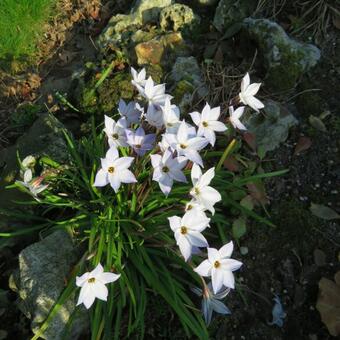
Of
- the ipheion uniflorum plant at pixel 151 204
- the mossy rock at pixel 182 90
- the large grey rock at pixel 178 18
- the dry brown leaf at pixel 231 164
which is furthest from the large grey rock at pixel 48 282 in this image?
the large grey rock at pixel 178 18

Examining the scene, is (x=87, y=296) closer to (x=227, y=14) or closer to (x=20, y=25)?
(x=227, y=14)

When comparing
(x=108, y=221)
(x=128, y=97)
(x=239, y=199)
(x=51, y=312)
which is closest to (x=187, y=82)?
(x=128, y=97)

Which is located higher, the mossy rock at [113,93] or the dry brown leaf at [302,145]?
the mossy rock at [113,93]

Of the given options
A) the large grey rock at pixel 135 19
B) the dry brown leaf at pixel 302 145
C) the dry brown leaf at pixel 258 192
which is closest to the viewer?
the dry brown leaf at pixel 258 192

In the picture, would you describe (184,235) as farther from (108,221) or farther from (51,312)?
(51,312)

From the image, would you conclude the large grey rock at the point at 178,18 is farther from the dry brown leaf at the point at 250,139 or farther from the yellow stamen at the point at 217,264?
the yellow stamen at the point at 217,264

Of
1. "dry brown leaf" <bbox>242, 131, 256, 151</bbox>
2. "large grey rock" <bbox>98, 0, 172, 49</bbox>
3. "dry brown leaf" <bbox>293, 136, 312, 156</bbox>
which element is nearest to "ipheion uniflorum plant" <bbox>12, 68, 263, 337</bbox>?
"dry brown leaf" <bbox>242, 131, 256, 151</bbox>
